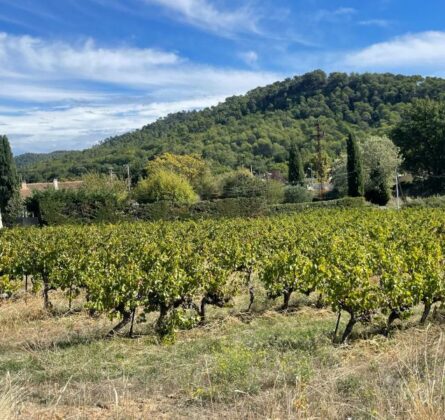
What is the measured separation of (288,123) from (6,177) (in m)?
65.2

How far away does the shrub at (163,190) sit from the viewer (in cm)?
3928

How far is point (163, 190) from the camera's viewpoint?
39688 millimetres

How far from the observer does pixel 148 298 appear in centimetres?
703

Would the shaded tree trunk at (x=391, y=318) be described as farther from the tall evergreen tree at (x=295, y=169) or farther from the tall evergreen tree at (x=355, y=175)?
the tall evergreen tree at (x=295, y=169)

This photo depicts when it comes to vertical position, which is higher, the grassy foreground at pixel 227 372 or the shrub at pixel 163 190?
the shrub at pixel 163 190

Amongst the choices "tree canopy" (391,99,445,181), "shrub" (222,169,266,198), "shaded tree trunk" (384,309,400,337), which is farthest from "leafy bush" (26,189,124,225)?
"tree canopy" (391,99,445,181)

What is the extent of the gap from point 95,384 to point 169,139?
314 ft

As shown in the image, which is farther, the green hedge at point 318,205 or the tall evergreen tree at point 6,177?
the tall evergreen tree at point 6,177

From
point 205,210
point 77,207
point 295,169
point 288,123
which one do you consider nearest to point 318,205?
point 205,210

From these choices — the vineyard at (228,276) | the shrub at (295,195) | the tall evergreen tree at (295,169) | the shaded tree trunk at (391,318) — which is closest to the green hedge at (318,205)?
the shrub at (295,195)

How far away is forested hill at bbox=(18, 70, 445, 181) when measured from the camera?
82.9m

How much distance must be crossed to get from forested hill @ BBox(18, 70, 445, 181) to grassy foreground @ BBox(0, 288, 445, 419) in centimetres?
6708

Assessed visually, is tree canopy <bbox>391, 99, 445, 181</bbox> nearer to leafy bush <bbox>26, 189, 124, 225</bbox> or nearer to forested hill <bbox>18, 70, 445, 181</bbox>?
forested hill <bbox>18, 70, 445, 181</bbox>

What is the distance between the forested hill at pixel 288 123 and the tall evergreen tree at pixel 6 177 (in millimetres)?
34728
